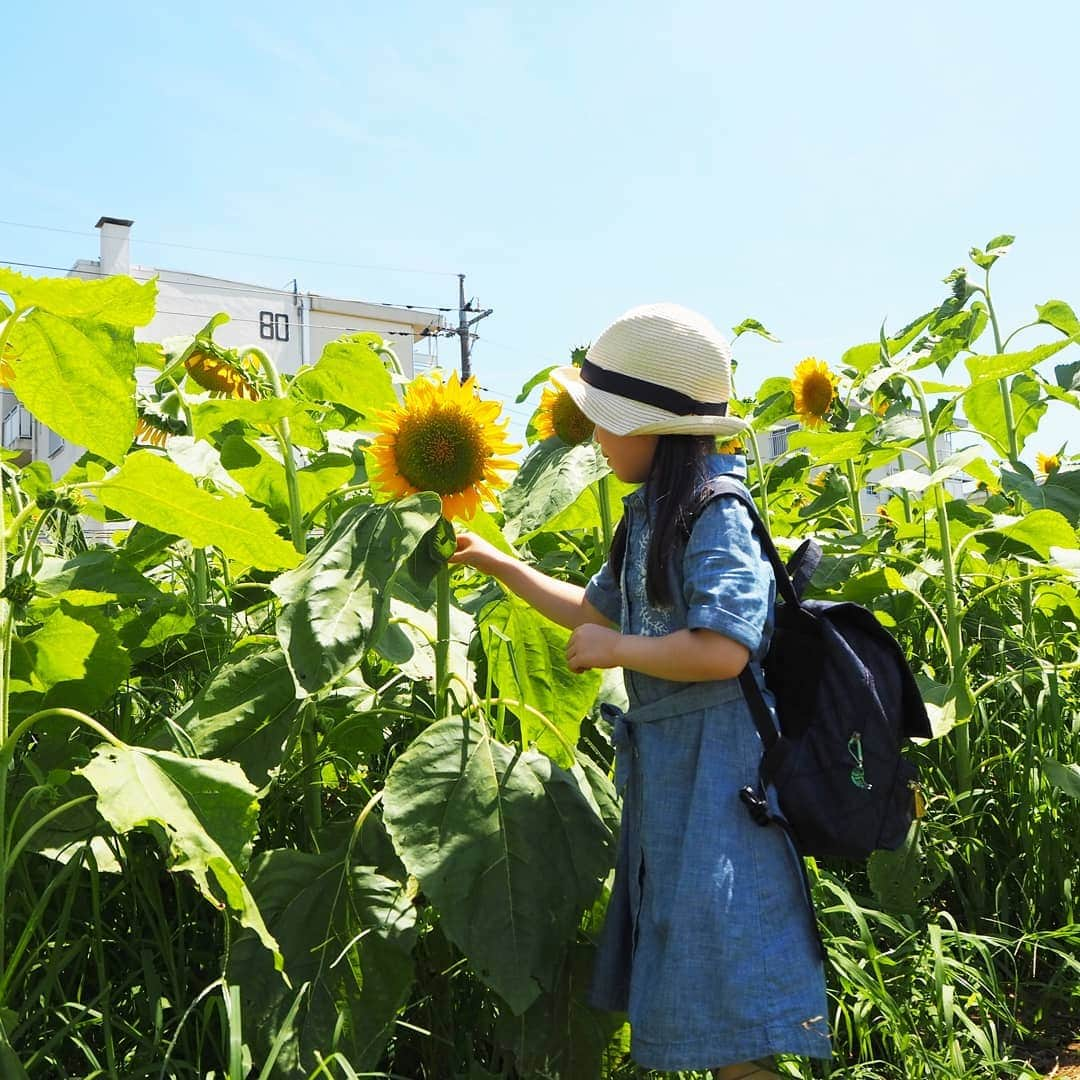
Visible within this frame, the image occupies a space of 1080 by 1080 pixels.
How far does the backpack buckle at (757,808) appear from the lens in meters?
1.82

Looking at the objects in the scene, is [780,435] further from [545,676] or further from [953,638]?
[545,676]

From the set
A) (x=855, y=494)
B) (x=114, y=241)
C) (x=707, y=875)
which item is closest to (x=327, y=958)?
(x=707, y=875)

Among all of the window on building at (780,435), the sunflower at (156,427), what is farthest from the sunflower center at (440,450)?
the window on building at (780,435)

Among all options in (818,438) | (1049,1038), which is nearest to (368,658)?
(818,438)

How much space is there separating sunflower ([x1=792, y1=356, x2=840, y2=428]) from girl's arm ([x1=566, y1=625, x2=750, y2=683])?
6.55 feet

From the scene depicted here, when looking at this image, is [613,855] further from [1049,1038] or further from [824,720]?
[1049,1038]

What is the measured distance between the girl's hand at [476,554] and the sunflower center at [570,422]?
1.26ft

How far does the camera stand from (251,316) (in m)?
33.5

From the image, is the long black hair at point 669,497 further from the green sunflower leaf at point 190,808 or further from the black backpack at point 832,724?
the green sunflower leaf at point 190,808

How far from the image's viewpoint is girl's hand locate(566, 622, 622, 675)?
1.83m

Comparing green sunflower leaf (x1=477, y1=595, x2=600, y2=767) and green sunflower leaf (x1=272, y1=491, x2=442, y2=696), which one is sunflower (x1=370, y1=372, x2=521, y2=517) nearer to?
green sunflower leaf (x1=272, y1=491, x2=442, y2=696)

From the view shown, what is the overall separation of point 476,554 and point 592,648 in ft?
0.91

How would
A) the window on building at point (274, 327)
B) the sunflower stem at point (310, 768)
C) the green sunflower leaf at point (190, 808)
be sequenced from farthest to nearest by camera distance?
1. the window on building at point (274, 327)
2. the sunflower stem at point (310, 768)
3. the green sunflower leaf at point (190, 808)

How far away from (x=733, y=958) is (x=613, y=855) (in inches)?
9.9
